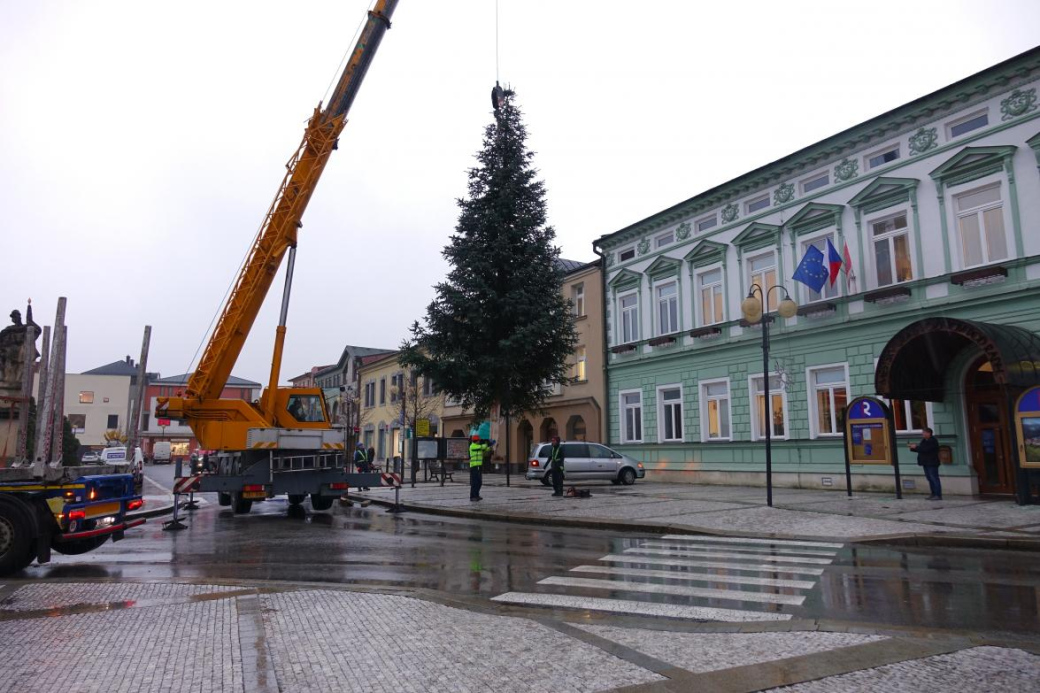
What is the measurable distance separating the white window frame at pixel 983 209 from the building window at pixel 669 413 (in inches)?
429

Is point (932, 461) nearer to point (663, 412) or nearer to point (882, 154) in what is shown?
point (882, 154)

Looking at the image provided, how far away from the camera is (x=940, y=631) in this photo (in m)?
6.00

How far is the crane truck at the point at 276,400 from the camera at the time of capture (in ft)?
52.8

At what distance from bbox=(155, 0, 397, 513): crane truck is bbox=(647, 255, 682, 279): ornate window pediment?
47.1 ft

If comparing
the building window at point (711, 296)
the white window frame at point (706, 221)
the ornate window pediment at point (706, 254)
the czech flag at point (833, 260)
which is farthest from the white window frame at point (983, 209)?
the white window frame at point (706, 221)

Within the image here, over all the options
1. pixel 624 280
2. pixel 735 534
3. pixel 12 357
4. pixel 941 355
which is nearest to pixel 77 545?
pixel 12 357

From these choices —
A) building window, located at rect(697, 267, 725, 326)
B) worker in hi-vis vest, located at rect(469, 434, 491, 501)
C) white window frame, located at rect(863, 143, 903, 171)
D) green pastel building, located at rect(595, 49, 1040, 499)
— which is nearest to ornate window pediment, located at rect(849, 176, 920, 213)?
green pastel building, located at rect(595, 49, 1040, 499)

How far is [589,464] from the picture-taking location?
25.9 metres

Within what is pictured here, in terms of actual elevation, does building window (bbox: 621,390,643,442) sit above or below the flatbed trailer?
above

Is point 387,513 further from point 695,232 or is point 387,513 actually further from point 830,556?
point 695,232

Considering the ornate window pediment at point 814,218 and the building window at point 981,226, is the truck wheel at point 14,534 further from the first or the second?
the ornate window pediment at point 814,218

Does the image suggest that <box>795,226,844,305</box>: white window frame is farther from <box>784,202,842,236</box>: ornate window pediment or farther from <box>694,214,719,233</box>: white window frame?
A: <box>694,214,719,233</box>: white window frame

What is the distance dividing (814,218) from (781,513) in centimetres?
1104

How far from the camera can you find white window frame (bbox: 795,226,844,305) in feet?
71.4
